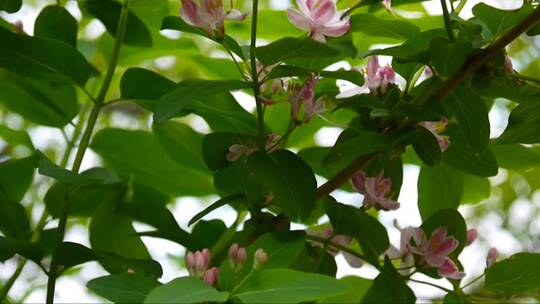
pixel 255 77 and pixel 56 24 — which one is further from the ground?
pixel 56 24

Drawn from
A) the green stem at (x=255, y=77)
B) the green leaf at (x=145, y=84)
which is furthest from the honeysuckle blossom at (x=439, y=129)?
the green leaf at (x=145, y=84)

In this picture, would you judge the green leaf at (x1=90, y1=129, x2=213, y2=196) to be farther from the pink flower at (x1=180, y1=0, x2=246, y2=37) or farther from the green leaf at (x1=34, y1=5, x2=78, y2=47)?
the pink flower at (x1=180, y1=0, x2=246, y2=37)

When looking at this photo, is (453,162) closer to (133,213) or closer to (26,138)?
(133,213)

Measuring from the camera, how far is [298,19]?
624 millimetres

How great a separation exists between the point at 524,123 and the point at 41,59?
0.38m

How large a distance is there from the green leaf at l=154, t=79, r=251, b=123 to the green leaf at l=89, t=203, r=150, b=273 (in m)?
0.22

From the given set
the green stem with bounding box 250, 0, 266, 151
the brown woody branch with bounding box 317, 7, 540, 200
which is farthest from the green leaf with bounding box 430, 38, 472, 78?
the green stem with bounding box 250, 0, 266, 151

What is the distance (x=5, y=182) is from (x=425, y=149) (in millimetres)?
407

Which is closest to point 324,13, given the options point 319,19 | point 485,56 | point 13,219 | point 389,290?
point 319,19

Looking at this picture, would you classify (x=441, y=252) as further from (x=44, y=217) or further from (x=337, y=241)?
(x=44, y=217)

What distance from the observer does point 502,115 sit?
1.56 m

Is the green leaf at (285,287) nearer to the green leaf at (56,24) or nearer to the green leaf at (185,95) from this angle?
the green leaf at (185,95)

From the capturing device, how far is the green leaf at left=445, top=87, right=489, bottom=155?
612 millimetres

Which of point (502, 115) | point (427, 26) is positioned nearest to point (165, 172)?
point (427, 26)
